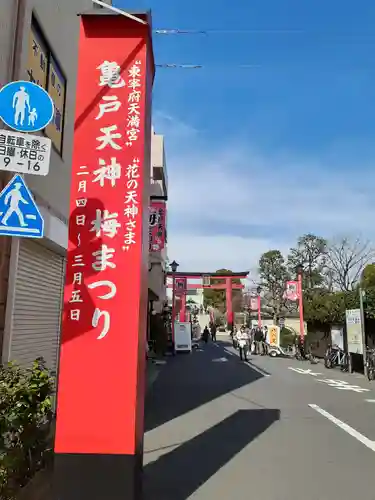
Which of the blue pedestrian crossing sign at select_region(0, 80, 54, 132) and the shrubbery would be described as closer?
the shrubbery

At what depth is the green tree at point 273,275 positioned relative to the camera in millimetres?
47094

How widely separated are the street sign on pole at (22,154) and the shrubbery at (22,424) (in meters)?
1.60

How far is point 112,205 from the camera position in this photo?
443 centimetres

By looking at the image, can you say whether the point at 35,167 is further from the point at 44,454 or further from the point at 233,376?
the point at 233,376

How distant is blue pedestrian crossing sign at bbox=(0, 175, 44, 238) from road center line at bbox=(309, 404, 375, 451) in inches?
225

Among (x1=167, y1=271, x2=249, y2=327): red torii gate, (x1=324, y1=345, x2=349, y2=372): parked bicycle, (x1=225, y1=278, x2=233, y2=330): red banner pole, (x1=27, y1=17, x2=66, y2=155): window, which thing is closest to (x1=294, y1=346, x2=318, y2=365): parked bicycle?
(x1=324, y1=345, x2=349, y2=372): parked bicycle


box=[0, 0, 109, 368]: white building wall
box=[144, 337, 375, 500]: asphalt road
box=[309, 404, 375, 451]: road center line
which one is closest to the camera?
box=[144, 337, 375, 500]: asphalt road

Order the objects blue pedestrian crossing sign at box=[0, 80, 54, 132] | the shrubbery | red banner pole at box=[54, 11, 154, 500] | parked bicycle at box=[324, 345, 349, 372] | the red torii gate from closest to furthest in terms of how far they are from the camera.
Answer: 1. the shrubbery
2. blue pedestrian crossing sign at box=[0, 80, 54, 132]
3. red banner pole at box=[54, 11, 154, 500]
4. parked bicycle at box=[324, 345, 349, 372]
5. the red torii gate

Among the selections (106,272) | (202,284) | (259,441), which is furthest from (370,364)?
(202,284)

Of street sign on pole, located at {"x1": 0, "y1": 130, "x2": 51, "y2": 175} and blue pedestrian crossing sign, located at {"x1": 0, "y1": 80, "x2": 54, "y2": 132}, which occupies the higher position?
blue pedestrian crossing sign, located at {"x1": 0, "y1": 80, "x2": 54, "y2": 132}

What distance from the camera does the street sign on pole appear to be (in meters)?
3.73

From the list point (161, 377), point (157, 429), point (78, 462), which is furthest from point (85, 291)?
point (161, 377)

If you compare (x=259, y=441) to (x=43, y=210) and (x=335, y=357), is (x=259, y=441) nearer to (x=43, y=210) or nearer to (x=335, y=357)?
(x=43, y=210)

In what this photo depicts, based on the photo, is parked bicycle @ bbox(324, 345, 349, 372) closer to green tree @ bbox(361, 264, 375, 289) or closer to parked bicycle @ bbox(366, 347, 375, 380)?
parked bicycle @ bbox(366, 347, 375, 380)
